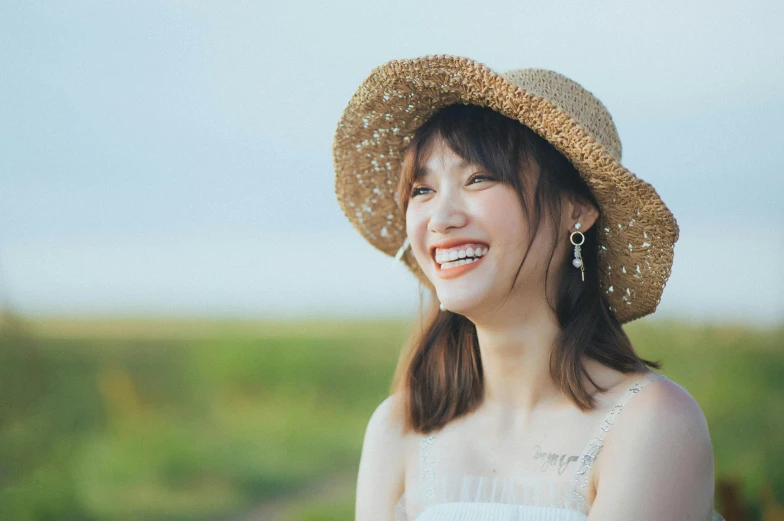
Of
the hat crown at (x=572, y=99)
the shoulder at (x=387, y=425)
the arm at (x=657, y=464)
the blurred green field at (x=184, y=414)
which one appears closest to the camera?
→ the arm at (x=657, y=464)

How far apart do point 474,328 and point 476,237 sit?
0.37 meters

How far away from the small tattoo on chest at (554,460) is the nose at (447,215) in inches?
18.5

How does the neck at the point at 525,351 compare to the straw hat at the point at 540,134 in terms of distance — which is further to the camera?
the neck at the point at 525,351

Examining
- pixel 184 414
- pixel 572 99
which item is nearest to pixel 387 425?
pixel 572 99

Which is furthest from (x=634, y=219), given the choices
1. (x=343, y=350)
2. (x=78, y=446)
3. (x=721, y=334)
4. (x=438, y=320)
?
(x=78, y=446)

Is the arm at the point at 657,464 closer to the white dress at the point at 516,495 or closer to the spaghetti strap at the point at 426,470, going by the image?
the white dress at the point at 516,495

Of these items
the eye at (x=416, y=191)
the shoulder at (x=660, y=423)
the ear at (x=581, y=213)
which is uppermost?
the eye at (x=416, y=191)

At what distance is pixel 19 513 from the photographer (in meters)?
3.05

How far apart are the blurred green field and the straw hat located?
1.41 metres

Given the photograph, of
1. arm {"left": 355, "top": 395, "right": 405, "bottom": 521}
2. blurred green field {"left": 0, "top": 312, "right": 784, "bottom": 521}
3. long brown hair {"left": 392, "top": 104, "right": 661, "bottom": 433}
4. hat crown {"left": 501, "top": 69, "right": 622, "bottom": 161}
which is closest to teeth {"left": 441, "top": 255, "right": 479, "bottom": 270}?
long brown hair {"left": 392, "top": 104, "right": 661, "bottom": 433}

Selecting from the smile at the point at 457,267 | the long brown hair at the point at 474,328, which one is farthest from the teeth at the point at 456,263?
the long brown hair at the point at 474,328

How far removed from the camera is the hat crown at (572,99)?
1387mm

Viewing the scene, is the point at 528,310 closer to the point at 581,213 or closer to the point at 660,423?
the point at 581,213

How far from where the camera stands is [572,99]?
1428 millimetres
